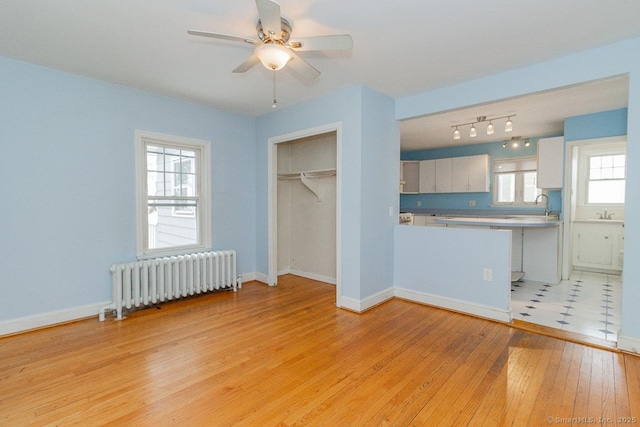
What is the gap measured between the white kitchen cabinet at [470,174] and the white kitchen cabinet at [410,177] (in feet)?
2.88

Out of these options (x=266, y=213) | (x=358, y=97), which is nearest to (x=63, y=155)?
(x=266, y=213)

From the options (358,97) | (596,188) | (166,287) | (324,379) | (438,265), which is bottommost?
(324,379)

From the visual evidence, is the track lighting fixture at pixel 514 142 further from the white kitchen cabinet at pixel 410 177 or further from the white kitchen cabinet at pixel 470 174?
the white kitchen cabinet at pixel 410 177

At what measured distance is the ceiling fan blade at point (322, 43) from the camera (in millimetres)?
1969

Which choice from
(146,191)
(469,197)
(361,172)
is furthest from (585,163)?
(146,191)

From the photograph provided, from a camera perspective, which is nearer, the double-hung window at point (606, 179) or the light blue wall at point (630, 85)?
the light blue wall at point (630, 85)

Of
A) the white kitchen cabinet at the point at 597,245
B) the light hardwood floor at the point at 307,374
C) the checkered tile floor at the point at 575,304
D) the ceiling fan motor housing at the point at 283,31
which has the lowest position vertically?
the light hardwood floor at the point at 307,374

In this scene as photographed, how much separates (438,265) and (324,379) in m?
2.13

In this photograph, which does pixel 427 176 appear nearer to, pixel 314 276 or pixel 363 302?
pixel 314 276

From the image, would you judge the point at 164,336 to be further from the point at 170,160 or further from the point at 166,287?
the point at 170,160

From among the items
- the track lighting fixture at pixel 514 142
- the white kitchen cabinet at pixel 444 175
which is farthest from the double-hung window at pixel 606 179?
the white kitchen cabinet at pixel 444 175

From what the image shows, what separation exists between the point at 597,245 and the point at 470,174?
2.39 metres

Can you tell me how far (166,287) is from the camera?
3.62 meters

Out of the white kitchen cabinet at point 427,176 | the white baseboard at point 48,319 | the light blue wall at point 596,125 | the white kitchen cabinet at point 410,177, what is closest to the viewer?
the white baseboard at point 48,319
